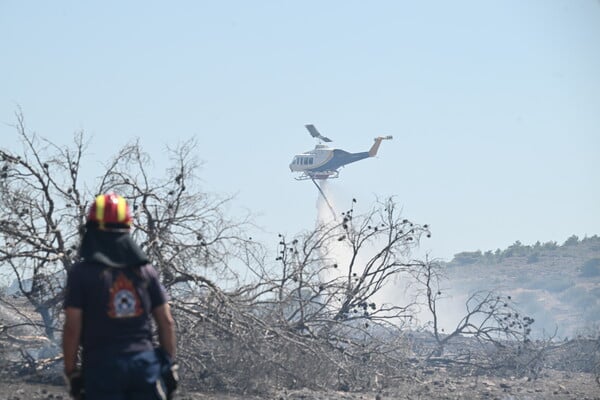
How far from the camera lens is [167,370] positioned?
535cm

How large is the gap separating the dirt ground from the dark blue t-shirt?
6.64 m

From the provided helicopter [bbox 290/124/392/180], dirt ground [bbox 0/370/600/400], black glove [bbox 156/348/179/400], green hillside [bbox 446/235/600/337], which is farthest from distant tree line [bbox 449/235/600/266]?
black glove [bbox 156/348/179/400]

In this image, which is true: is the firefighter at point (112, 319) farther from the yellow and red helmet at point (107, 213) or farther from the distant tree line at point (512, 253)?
the distant tree line at point (512, 253)

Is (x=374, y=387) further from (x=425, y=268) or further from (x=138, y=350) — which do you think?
(x=138, y=350)

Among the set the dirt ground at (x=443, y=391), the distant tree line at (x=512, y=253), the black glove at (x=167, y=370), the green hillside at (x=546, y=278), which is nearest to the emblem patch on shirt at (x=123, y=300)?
the black glove at (x=167, y=370)

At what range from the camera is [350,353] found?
15250 mm

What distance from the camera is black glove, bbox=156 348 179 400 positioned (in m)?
5.35

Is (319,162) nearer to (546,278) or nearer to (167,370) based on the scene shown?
(546,278)

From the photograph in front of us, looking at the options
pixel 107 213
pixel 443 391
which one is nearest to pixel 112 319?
pixel 107 213

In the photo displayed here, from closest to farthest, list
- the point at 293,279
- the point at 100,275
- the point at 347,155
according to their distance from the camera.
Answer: the point at 100,275 → the point at 293,279 → the point at 347,155

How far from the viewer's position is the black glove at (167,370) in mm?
5348

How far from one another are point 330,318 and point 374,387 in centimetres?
134

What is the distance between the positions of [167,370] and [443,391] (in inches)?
444

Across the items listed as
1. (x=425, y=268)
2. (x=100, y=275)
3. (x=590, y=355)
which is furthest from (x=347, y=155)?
(x=100, y=275)
